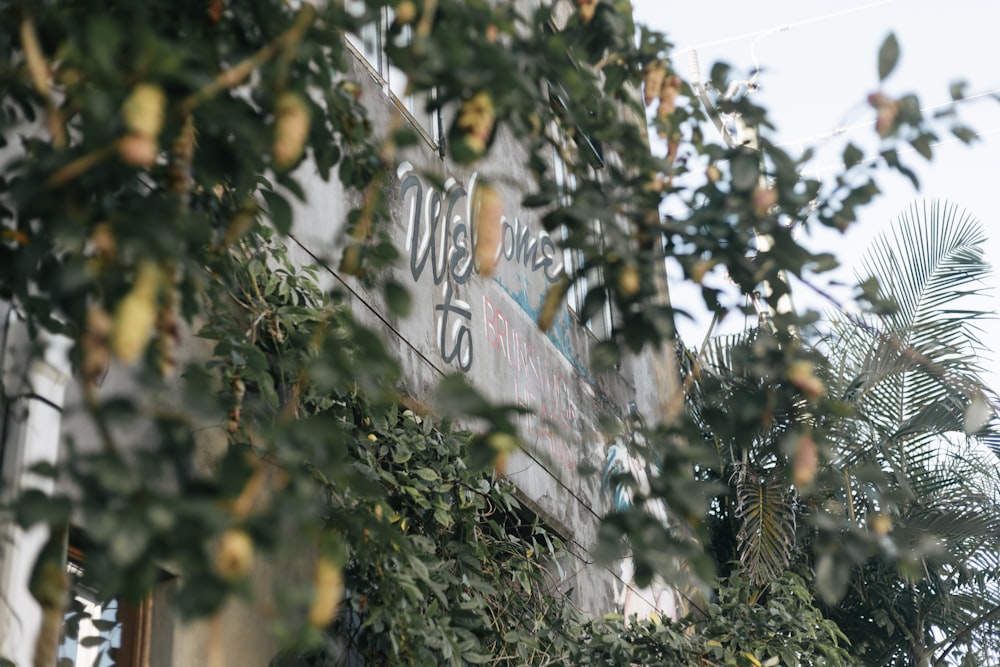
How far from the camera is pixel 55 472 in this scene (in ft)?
5.72

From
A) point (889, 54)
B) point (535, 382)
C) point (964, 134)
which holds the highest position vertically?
point (535, 382)

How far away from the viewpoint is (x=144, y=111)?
1.58 meters

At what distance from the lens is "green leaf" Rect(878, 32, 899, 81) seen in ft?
8.08

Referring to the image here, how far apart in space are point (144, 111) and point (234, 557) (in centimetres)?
56

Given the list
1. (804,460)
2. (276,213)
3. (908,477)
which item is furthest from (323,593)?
(908,477)

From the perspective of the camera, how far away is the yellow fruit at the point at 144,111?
157 centimetres

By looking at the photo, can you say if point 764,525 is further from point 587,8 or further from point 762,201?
point 762,201

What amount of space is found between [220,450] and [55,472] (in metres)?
2.44

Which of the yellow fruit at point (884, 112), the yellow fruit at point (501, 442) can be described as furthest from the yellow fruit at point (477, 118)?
the yellow fruit at point (884, 112)

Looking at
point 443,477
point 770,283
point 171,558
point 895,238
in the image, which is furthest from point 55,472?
point 895,238

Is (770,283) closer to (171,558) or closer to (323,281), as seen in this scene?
(171,558)

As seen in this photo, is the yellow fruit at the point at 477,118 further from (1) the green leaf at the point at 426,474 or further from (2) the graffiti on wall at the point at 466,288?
(2) the graffiti on wall at the point at 466,288

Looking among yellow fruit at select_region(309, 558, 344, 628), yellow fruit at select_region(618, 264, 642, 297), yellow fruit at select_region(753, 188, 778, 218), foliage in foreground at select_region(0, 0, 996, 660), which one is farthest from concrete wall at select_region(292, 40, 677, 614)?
yellow fruit at select_region(309, 558, 344, 628)

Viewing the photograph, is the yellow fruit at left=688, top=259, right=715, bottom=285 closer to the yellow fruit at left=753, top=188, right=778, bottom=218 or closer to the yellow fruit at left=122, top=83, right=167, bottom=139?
the yellow fruit at left=753, top=188, right=778, bottom=218
